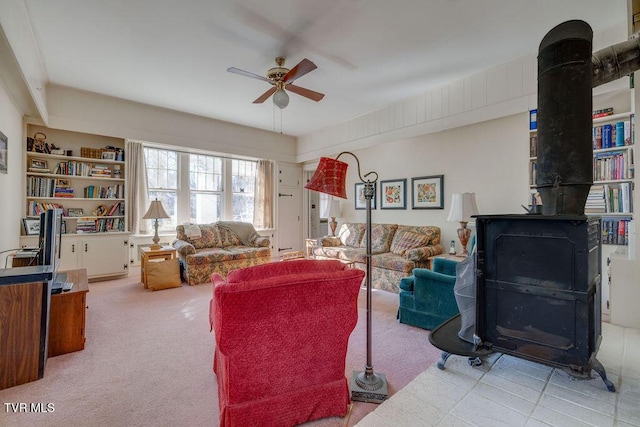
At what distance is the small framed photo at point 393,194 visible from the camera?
4875mm

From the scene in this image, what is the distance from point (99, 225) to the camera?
175 inches

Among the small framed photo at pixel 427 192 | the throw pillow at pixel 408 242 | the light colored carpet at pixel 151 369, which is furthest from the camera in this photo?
the small framed photo at pixel 427 192

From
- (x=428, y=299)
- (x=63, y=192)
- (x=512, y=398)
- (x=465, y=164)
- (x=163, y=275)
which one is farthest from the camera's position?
(x=63, y=192)

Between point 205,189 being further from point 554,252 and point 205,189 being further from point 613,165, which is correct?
point 613,165

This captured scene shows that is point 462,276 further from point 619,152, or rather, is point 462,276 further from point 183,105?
point 183,105

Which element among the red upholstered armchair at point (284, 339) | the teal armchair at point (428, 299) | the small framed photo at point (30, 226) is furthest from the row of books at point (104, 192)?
the teal armchair at point (428, 299)

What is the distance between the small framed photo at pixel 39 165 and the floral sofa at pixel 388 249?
419cm

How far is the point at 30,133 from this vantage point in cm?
407

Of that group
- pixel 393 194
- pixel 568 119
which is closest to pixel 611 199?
pixel 568 119

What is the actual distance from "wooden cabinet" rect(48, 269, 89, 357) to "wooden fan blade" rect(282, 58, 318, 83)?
8.65ft

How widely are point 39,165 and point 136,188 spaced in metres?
1.19

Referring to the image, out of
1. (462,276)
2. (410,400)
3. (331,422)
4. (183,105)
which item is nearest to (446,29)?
(462,276)

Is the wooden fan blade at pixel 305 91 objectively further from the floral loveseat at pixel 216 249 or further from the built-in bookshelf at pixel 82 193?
the built-in bookshelf at pixel 82 193

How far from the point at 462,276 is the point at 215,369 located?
1805 millimetres
